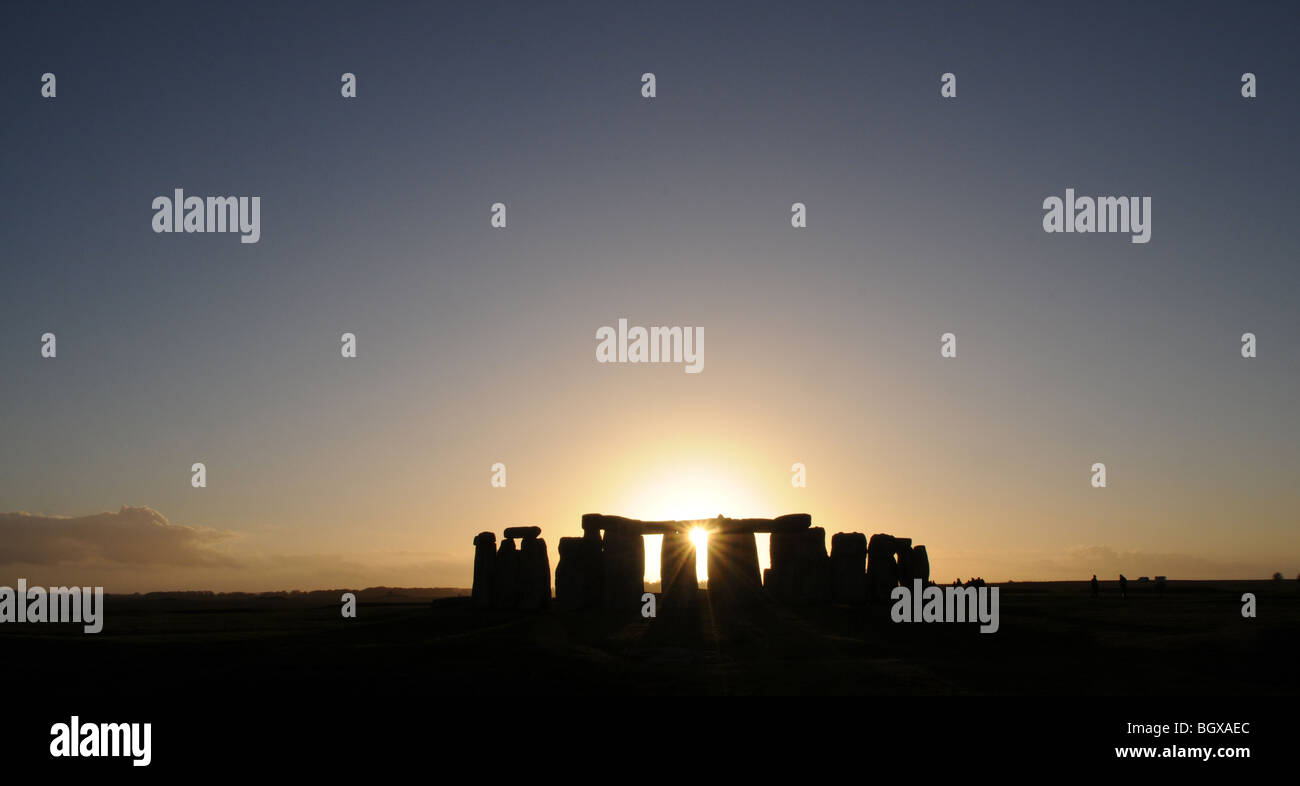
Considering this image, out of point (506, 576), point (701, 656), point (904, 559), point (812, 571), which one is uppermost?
point (904, 559)

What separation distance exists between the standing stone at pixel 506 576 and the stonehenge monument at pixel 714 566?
1.4 inches

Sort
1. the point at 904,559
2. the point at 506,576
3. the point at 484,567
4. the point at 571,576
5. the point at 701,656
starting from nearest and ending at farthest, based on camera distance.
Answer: the point at 701,656 < the point at 571,576 < the point at 904,559 < the point at 506,576 < the point at 484,567

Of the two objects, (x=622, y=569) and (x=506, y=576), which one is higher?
(x=622, y=569)

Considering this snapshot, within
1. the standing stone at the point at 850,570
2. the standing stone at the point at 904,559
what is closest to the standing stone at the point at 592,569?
the standing stone at the point at 850,570

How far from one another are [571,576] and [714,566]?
4922 millimetres

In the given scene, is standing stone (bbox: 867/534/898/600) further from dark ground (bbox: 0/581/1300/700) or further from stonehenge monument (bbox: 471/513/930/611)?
dark ground (bbox: 0/581/1300/700)

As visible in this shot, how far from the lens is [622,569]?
102 ft

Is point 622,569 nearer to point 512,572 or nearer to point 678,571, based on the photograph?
point 678,571

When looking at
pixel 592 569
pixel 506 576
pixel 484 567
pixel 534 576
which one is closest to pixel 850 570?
pixel 592 569

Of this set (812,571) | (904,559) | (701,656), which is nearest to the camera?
(701,656)

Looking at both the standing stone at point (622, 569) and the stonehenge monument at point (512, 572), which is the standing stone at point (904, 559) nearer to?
the standing stone at point (622, 569)

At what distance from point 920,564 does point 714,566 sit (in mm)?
7239

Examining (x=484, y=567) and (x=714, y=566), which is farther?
(x=484, y=567)
